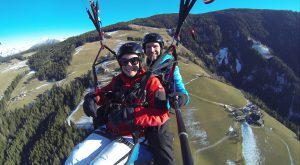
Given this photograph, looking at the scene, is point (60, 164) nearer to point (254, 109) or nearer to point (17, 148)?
point (17, 148)

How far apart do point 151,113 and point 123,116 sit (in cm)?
76

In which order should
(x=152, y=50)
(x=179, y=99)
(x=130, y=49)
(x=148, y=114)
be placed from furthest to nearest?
(x=152, y=50), (x=130, y=49), (x=179, y=99), (x=148, y=114)

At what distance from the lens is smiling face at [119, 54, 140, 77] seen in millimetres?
8656

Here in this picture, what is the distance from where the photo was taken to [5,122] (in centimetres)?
15812

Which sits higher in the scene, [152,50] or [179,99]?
[152,50]

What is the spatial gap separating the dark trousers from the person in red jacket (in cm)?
21

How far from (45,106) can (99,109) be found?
517 ft

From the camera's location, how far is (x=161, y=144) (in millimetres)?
8039

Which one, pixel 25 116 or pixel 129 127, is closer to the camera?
pixel 129 127

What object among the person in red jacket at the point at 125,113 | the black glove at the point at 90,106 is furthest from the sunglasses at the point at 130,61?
the black glove at the point at 90,106

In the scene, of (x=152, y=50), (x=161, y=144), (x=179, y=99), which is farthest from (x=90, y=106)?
(x=152, y=50)

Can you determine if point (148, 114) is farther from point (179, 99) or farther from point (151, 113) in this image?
point (179, 99)

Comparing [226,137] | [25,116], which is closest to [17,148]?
[25,116]

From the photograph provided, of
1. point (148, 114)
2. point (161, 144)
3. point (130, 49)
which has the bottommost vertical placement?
point (161, 144)
